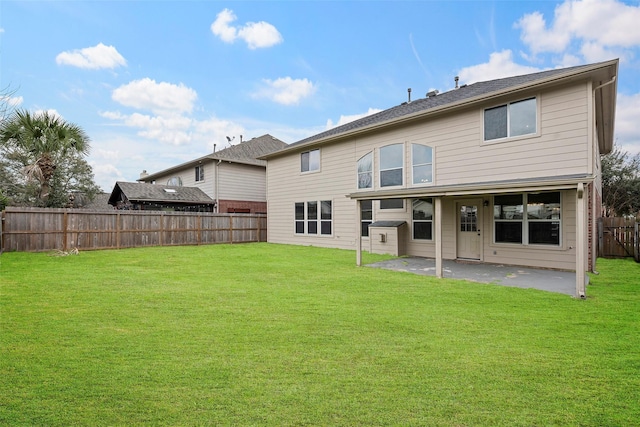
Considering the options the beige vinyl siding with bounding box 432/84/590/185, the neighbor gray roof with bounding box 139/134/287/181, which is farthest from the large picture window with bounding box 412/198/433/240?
the neighbor gray roof with bounding box 139/134/287/181

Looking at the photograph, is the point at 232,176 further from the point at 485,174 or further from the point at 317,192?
the point at 485,174

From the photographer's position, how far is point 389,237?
41.2ft

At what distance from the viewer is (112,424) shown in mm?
2328

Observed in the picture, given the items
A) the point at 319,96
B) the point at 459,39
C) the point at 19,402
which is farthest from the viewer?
the point at 319,96

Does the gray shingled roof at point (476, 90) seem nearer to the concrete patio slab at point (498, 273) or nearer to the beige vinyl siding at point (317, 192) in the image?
the beige vinyl siding at point (317, 192)

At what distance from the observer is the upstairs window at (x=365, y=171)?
13742mm

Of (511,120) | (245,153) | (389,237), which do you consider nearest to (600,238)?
(511,120)

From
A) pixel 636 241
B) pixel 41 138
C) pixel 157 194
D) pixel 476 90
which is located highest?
pixel 476 90

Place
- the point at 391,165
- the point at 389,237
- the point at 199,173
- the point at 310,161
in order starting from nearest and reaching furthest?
the point at 389,237 < the point at 391,165 < the point at 310,161 < the point at 199,173

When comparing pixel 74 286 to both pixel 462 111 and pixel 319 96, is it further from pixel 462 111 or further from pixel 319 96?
pixel 319 96

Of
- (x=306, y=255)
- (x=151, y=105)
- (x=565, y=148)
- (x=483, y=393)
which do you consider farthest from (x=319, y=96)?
(x=483, y=393)

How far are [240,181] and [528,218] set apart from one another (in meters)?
17.3

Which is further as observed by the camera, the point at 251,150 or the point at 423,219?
the point at 251,150

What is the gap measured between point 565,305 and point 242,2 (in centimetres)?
1424
